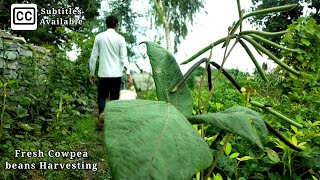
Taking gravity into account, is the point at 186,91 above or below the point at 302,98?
above

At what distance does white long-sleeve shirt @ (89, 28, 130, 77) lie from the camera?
4363mm

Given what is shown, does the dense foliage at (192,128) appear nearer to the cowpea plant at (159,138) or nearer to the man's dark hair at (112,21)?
the cowpea plant at (159,138)

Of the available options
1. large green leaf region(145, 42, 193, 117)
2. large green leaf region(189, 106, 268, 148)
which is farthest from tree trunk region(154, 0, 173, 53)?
large green leaf region(189, 106, 268, 148)

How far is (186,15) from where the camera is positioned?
17000 millimetres

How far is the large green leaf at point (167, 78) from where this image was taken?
0.48m

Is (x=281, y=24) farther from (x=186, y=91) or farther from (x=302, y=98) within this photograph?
(x=186, y=91)

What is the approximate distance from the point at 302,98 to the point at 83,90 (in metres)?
4.40

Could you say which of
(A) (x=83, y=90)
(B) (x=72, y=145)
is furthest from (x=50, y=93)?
(A) (x=83, y=90)

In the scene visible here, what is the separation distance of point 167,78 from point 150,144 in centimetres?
19

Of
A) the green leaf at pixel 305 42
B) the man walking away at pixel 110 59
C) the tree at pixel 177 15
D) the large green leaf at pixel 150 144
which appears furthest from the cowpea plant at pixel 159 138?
the tree at pixel 177 15

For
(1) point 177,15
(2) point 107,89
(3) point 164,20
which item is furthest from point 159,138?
(1) point 177,15

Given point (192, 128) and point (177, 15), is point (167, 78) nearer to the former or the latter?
point (192, 128)

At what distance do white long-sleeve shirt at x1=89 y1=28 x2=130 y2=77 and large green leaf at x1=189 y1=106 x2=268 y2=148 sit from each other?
4.02 m

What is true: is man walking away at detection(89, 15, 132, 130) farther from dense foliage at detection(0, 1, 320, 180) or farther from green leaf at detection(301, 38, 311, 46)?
green leaf at detection(301, 38, 311, 46)
